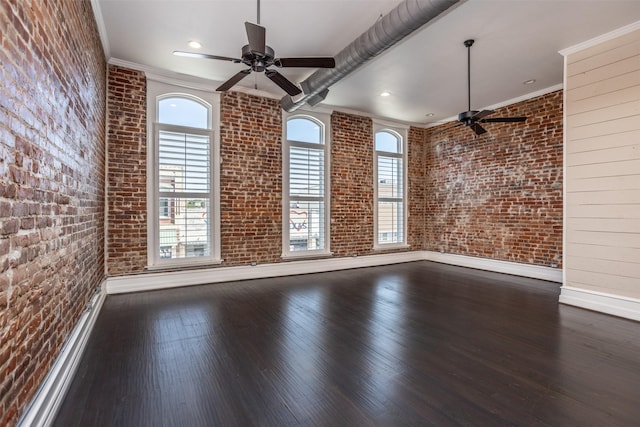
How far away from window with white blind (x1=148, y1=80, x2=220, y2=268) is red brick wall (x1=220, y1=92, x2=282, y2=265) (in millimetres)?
210

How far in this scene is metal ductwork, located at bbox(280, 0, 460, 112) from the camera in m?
2.71

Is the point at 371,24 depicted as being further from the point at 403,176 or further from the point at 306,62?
the point at 403,176

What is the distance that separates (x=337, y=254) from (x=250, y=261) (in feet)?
6.26

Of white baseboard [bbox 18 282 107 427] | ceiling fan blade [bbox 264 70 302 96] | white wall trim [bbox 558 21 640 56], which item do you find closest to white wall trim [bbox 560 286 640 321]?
white wall trim [bbox 558 21 640 56]

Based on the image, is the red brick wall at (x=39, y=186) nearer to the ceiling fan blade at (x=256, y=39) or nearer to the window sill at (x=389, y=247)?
the ceiling fan blade at (x=256, y=39)

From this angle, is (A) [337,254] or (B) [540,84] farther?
(A) [337,254]

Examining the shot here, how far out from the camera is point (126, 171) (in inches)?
181

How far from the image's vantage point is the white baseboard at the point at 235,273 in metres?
4.64

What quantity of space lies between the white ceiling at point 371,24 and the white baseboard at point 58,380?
329 centimetres

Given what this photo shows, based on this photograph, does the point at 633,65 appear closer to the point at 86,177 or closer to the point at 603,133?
the point at 603,133

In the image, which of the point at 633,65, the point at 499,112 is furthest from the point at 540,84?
the point at 633,65

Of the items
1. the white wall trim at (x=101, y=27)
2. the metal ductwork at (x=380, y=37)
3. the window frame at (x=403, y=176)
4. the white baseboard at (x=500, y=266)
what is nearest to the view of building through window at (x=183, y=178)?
the white wall trim at (x=101, y=27)

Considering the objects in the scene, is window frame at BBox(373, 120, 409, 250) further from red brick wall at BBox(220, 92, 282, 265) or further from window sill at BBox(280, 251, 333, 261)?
red brick wall at BBox(220, 92, 282, 265)

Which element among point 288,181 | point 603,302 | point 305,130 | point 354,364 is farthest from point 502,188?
point 354,364
